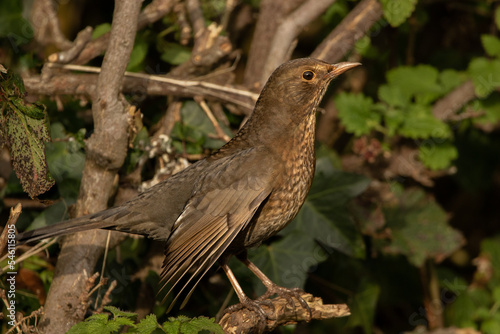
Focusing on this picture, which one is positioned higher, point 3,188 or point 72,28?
point 72,28

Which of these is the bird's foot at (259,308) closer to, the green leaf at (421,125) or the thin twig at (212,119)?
the thin twig at (212,119)

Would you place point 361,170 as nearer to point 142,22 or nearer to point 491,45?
point 491,45

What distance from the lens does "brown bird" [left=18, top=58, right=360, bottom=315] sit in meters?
3.04

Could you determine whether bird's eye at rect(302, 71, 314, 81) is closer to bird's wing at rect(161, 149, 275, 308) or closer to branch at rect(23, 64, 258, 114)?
bird's wing at rect(161, 149, 275, 308)

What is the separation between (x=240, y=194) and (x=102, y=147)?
33.2 inches

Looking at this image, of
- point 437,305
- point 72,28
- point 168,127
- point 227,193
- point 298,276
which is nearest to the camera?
point 227,193

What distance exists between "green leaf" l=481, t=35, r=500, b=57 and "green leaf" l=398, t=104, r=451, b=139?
607 millimetres

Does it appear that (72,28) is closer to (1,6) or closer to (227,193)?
(1,6)

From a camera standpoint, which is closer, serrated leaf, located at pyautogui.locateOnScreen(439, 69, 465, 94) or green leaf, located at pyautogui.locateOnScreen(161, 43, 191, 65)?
green leaf, located at pyautogui.locateOnScreen(161, 43, 191, 65)

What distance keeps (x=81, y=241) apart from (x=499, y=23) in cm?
326

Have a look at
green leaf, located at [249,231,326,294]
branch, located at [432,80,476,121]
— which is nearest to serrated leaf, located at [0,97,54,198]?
Result: green leaf, located at [249,231,326,294]

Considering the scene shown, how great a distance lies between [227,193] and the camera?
315 centimetres

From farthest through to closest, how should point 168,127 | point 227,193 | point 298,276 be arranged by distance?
point 168,127
point 298,276
point 227,193

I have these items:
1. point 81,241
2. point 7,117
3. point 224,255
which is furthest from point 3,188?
point 224,255
